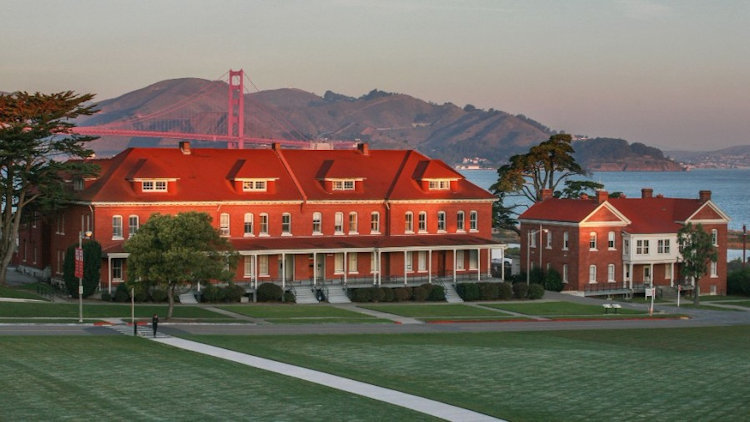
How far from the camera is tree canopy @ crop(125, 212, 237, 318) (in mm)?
64375

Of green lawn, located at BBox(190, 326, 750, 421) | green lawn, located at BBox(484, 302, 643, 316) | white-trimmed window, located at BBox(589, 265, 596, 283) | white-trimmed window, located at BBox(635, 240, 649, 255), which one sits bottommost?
green lawn, located at BBox(190, 326, 750, 421)

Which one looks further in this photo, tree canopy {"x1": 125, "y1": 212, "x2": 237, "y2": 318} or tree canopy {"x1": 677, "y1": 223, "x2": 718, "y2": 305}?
tree canopy {"x1": 677, "y1": 223, "x2": 718, "y2": 305}

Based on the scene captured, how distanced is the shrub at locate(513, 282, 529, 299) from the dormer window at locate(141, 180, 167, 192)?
25955mm

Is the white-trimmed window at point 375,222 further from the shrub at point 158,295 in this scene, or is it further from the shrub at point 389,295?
the shrub at point 158,295

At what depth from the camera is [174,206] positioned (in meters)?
79.8

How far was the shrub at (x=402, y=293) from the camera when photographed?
79562 mm

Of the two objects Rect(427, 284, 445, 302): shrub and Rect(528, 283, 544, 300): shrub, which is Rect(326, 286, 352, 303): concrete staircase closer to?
Rect(427, 284, 445, 302): shrub

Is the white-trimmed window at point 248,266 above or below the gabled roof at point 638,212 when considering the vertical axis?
below

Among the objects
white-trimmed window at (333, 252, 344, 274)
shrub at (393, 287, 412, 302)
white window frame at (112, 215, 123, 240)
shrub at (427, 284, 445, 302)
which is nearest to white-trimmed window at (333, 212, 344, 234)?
white-trimmed window at (333, 252, 344, 274)

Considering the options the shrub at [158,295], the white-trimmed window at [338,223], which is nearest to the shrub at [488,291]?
the white-trimmed window at [338,223]

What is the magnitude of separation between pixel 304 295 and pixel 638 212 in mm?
30851

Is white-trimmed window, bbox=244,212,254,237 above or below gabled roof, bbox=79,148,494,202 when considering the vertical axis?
below

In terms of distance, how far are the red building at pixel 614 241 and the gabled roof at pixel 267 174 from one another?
5899 millimetres

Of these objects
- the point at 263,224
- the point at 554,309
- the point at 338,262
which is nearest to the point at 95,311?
the point at 263,224
